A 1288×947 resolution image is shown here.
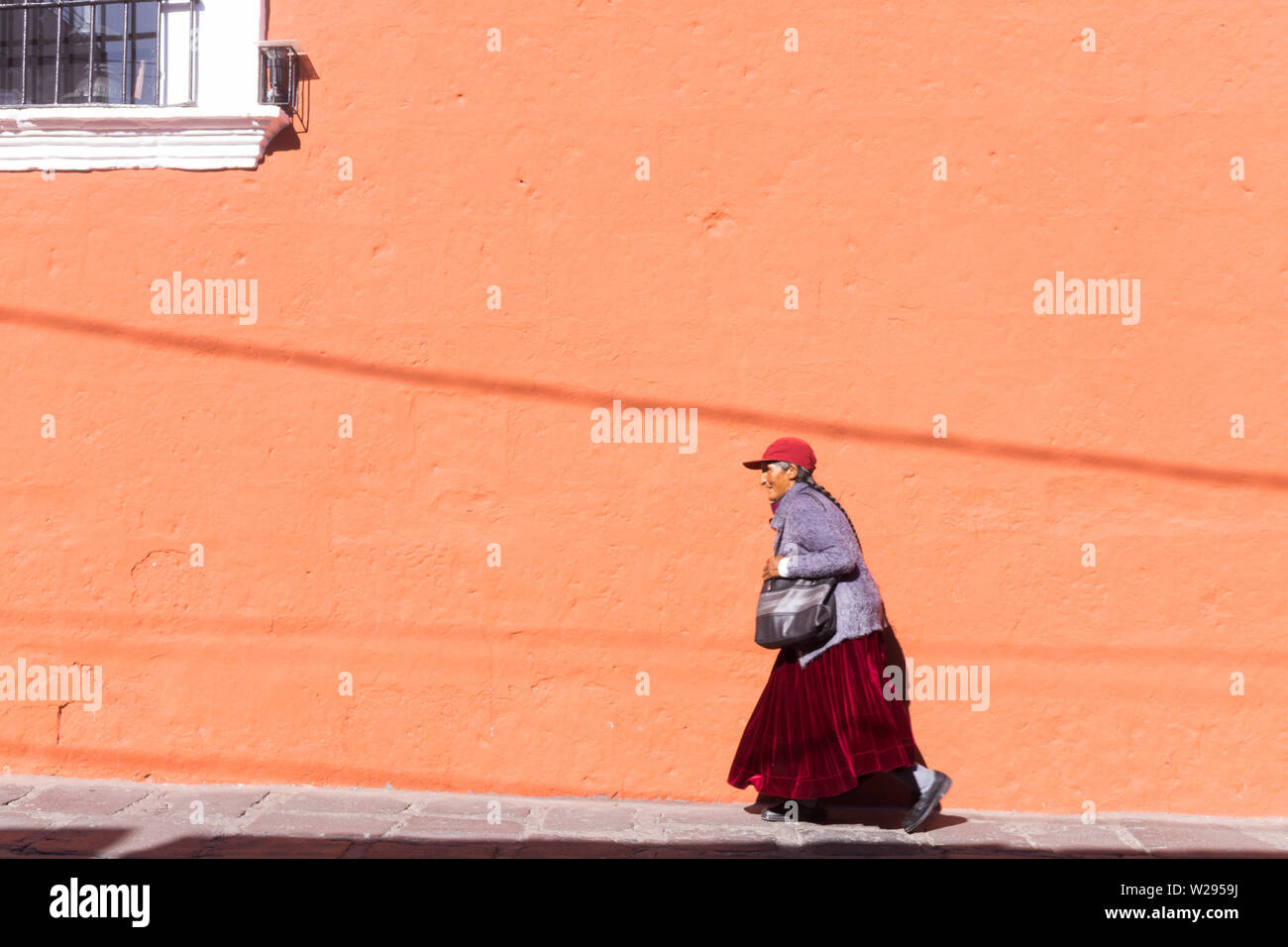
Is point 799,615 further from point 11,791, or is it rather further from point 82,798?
point 11,791

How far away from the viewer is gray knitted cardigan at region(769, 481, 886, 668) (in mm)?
4863

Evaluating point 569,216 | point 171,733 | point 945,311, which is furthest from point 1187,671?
point 171,733

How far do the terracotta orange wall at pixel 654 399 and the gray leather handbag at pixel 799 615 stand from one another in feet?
1.61

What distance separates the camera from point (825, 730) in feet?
15.9

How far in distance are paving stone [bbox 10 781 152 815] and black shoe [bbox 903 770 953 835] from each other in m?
3.20

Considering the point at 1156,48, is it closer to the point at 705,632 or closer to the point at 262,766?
the point at 705,632

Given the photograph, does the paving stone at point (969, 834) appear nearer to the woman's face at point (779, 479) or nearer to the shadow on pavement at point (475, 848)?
the shadow on pavement at point (475, 848)

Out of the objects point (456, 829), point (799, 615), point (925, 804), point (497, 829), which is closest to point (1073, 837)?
point (925, 804)

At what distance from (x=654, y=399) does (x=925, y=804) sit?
6.74 ft

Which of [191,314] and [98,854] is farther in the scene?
[191,314]

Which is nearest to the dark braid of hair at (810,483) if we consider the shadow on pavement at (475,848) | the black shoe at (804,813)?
the black shoe at (804,813)

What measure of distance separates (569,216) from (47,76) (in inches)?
106

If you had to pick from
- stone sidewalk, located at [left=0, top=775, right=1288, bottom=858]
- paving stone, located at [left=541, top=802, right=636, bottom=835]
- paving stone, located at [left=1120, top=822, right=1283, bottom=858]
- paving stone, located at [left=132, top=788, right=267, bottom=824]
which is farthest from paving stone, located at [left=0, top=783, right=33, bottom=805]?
paving stone, located at [left=1120, top=822, right=1283, bottom=858]

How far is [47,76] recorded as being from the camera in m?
5.89
